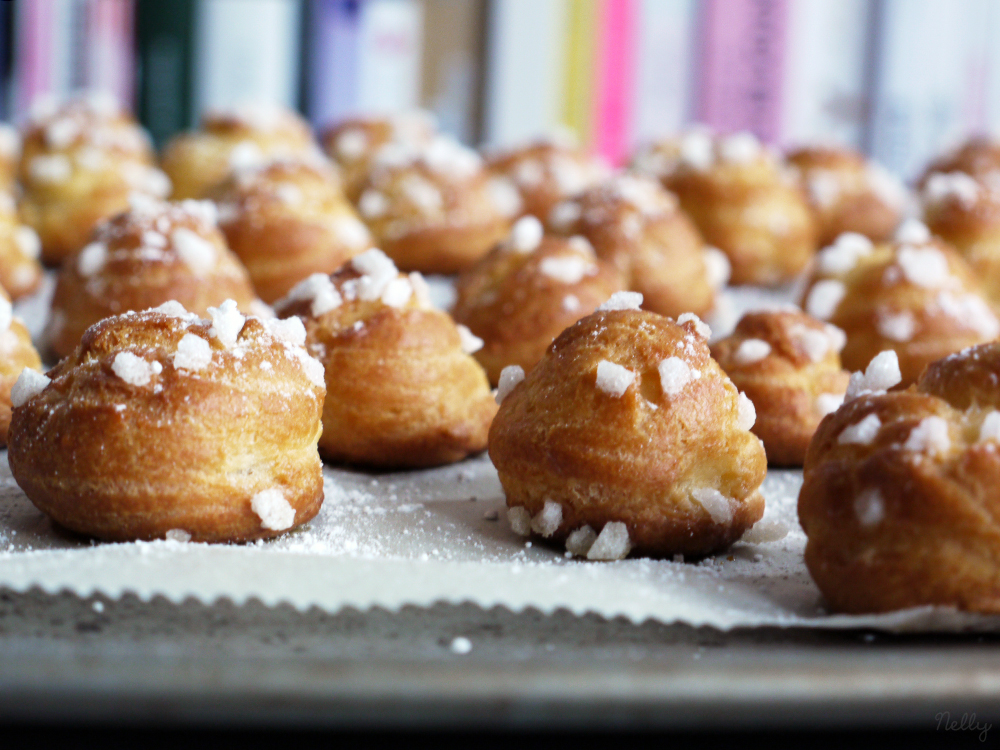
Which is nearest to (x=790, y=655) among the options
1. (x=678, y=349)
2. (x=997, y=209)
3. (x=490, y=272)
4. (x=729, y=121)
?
(x=678, y=349)

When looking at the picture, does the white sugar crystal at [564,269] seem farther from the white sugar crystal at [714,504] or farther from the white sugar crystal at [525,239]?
the white sugar crystal at [714,504]

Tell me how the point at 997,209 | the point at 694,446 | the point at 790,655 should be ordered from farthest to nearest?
the point at 997,209
the point at 694,446
the point at 790,655

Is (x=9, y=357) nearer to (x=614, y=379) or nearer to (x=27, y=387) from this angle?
(x=27, y=387)

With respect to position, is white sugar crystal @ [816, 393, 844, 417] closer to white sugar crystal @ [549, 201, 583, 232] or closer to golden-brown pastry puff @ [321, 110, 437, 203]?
white sugar crystal @ [549, 201, 583, 232]

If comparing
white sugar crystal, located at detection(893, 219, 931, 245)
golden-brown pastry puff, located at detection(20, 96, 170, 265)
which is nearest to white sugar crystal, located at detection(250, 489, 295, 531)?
white sugar crystal, located at detection(893, 219, 931, 245)

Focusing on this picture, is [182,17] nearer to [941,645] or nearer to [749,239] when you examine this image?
[749,239]

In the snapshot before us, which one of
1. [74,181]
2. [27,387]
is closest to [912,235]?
[27,387]

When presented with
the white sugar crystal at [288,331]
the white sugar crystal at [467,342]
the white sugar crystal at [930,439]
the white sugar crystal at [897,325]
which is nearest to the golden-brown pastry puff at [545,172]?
the white sugar crystal at [897,325]
